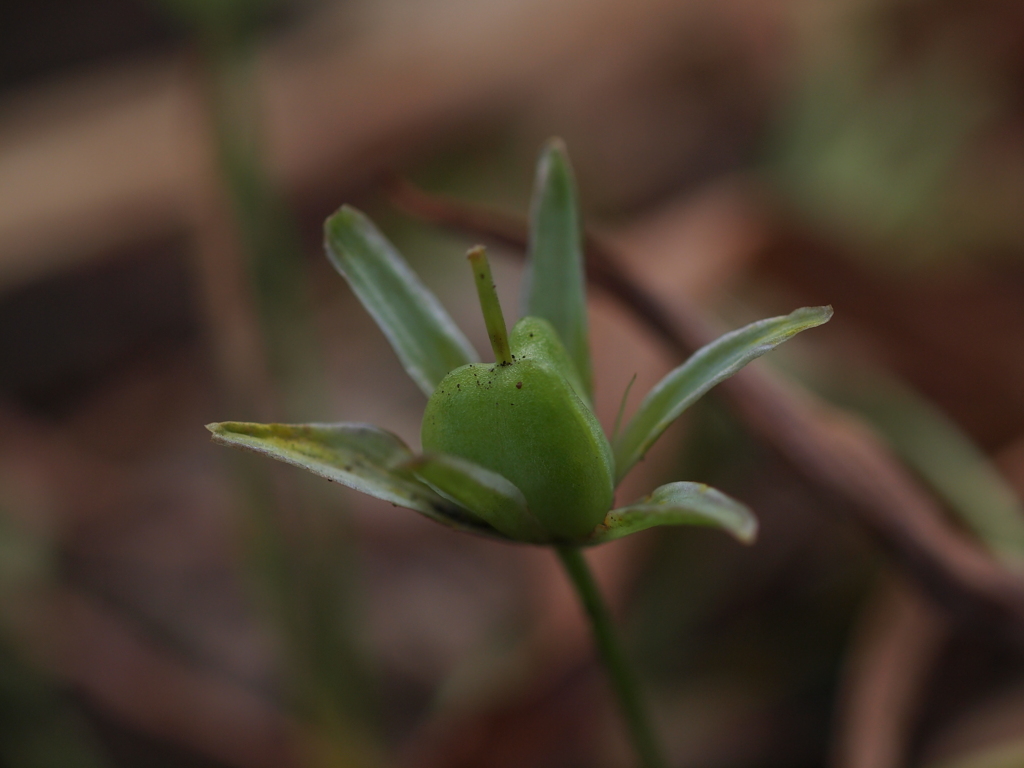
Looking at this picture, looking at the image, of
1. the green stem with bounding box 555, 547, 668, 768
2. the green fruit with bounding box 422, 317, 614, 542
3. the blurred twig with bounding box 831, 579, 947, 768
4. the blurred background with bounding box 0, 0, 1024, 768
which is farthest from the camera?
the blurred background with bounding box 0, 0, 1024, 768

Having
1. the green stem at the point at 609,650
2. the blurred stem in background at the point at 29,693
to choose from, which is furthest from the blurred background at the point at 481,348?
the green stem at the point at 609,650

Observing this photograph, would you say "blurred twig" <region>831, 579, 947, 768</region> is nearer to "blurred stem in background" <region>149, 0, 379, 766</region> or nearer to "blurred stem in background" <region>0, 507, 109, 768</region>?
"blurred stem in background" <region>149, 0, 379, 766</region>

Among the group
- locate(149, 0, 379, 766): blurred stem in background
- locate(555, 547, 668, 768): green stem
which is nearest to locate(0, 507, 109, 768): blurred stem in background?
locate(149, 0, 379, 766): blurred stem in background

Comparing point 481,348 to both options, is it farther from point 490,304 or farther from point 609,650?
point 490,304

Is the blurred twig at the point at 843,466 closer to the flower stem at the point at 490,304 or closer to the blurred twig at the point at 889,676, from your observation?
the blurred twig at the point at 889,676

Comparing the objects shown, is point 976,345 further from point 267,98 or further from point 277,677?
point 267,98

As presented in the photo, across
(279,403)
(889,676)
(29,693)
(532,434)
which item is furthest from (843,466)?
(29,693)

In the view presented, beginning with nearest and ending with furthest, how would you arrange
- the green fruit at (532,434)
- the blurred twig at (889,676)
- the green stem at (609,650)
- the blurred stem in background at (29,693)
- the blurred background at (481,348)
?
the green fruit at (532,434)
the green stem at (609,650)
the blurred twig at (889,676)
the blurred background at (481,348)
the blurred stem in background at (29,693)
